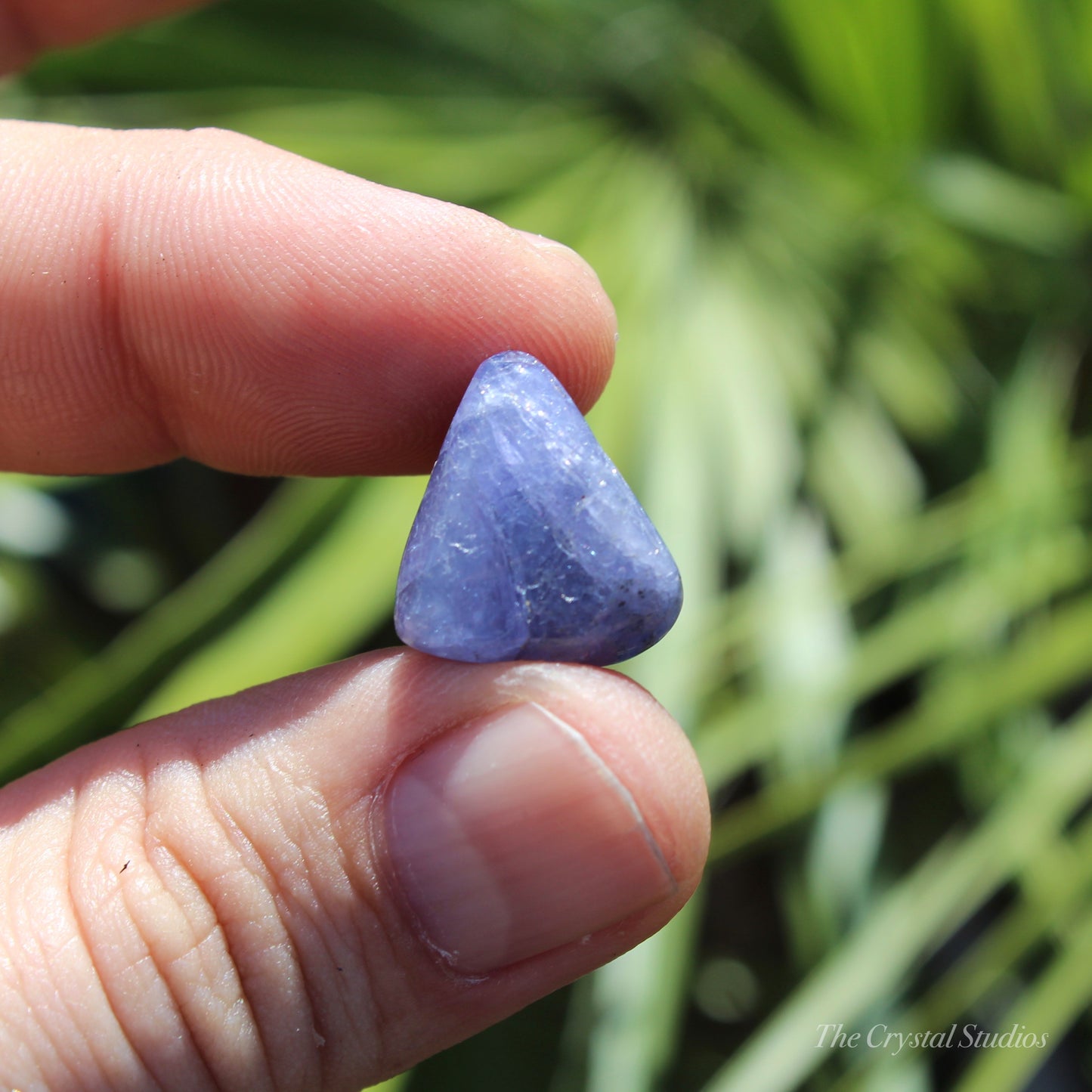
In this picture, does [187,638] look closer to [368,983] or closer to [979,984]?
[368,983]

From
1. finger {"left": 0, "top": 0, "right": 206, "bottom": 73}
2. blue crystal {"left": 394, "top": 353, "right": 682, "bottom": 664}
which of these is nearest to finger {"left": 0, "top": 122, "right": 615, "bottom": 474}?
blue crystal {"left": 394, "top": 353, "right": 682, "bottom": 664}

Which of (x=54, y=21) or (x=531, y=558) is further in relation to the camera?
(x=54, y=21)

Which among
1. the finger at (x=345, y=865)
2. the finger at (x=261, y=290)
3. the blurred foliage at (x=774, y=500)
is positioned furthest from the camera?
the blurred foliage at (x=774, y=500)

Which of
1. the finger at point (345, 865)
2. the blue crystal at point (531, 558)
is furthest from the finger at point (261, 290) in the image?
the finger at point (345, 865)

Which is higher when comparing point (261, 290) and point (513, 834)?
point (261, 290)

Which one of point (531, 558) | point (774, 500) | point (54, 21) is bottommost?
point (774, 500)

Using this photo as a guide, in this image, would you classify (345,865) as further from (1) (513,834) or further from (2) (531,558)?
(2) (531,558)

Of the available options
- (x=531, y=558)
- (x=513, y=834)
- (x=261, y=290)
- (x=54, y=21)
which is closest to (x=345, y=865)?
(x=513, y=834)

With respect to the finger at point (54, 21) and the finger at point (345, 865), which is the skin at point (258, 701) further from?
the finger at point (54, 21)
